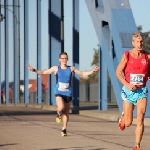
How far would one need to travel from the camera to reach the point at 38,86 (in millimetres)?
48031

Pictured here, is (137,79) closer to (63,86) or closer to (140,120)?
(140,120)

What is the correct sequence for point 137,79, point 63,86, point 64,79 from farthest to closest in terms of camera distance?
point 63,86
point 64,79
point 137,79

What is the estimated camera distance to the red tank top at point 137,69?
415 inches

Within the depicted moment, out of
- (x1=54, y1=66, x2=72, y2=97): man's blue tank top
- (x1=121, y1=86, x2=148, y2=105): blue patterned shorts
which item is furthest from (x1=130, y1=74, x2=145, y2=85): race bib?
(x1=54, y1=66, x2=72, y2=97): man's blue tank top

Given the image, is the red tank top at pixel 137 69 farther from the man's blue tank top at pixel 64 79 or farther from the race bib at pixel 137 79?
the man's blue tank top at pixel 64 79

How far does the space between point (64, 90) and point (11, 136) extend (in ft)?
4.52

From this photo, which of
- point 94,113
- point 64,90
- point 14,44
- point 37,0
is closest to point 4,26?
point 14,44

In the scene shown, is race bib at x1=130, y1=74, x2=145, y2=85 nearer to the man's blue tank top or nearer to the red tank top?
the red tank top

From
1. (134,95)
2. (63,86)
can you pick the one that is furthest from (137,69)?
(63,86)

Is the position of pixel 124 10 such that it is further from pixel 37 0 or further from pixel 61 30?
pixel 37 0

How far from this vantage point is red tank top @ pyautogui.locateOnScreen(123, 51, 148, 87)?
10.5 meters

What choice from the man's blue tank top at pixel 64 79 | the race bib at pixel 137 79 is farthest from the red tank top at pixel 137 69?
the man's blue tank top at pixel 64 79

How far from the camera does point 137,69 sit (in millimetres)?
10562

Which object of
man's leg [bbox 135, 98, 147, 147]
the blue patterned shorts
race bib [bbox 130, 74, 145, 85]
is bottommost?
man's leg [bbox 135, 98, 147, 147]
